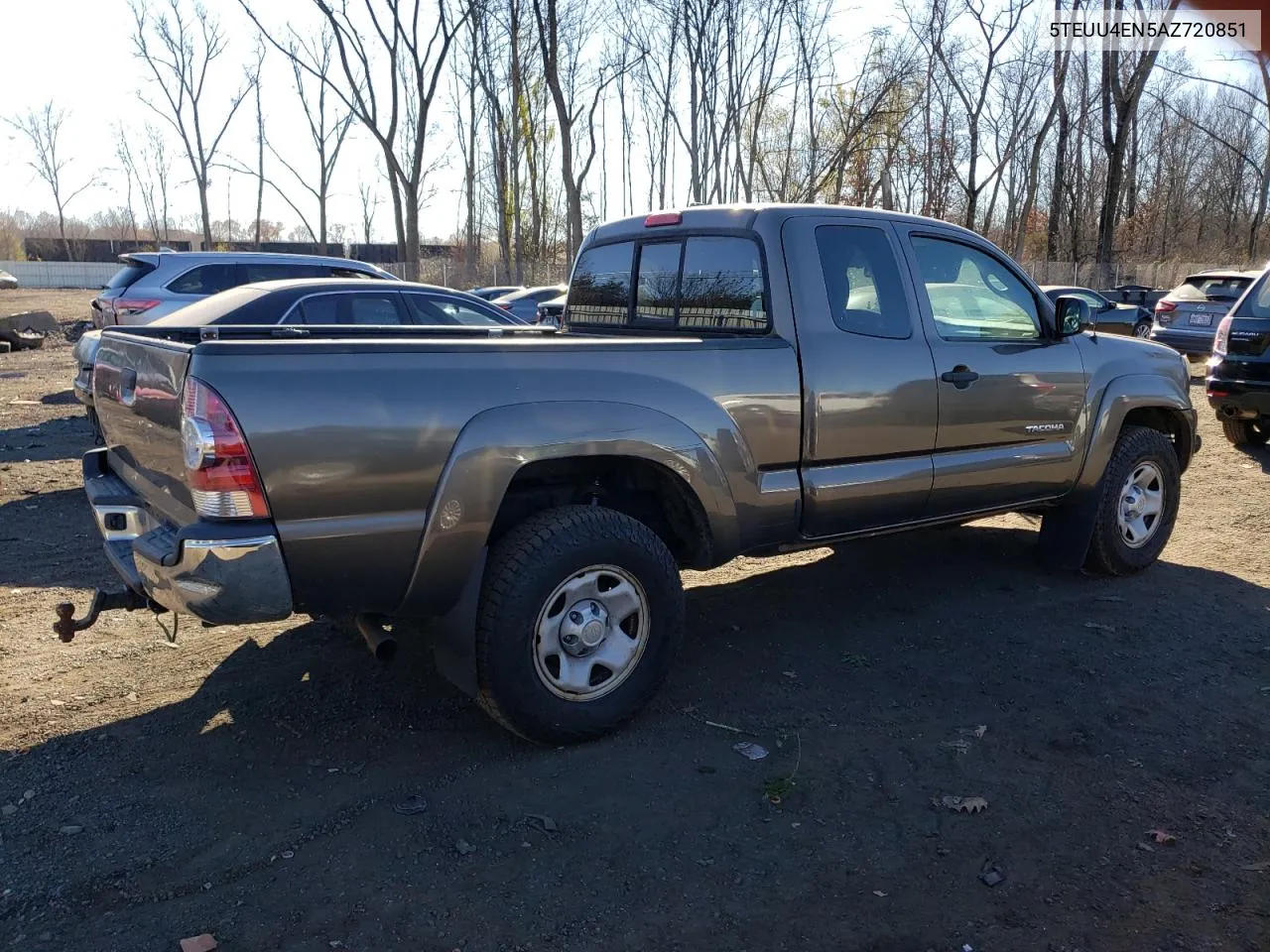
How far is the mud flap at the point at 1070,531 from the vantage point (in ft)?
18.2

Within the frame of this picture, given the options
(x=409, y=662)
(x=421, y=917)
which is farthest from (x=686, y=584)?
(x=421, y=917)

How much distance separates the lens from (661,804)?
10.9 ft

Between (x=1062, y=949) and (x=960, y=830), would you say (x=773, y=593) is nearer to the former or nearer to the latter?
(x=960, y=830)

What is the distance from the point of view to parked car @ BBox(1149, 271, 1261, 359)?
15.2 meters

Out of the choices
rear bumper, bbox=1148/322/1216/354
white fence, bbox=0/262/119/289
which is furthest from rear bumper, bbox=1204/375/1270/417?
white fence, bbox=0/262/119/289

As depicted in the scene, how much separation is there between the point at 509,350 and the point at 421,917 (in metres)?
1.83

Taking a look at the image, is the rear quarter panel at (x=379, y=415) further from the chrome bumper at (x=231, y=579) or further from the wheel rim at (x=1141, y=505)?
the wheel rim at (x=1141, y=505)

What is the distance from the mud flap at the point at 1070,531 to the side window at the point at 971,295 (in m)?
1.06

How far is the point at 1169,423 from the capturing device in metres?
6.18

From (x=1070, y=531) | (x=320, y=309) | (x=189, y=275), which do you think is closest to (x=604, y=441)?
(x=1070, y=531)

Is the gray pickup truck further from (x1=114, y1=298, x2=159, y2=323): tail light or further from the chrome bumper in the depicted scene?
(x1=114, y1=298, x2=159, y2=323): tail light

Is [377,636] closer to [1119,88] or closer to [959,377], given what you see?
[959,377]

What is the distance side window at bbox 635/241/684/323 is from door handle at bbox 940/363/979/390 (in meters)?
1.34

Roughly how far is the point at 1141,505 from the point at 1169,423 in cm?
70
